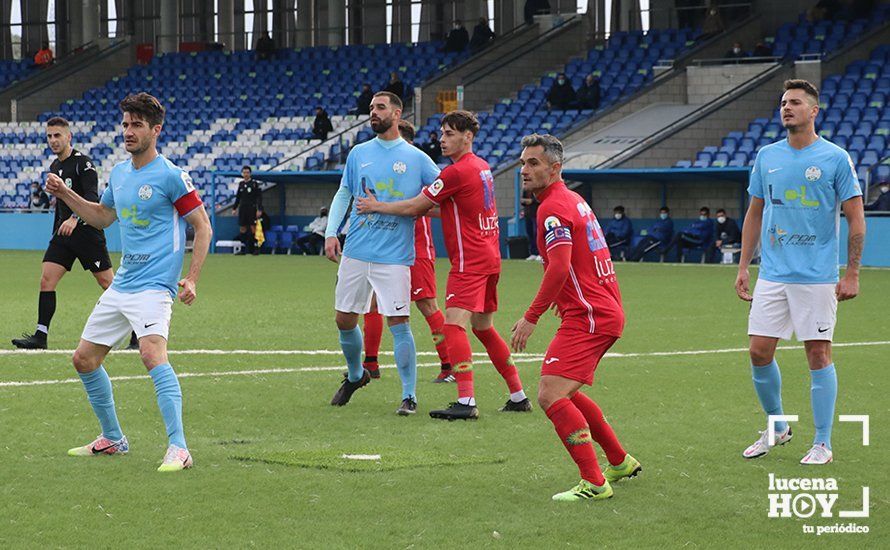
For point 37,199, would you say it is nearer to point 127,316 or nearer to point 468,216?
point 468,216

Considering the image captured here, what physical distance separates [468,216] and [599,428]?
283cm

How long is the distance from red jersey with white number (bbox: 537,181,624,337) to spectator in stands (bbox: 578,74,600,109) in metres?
28.6

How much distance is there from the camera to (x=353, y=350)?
9562 millimetres

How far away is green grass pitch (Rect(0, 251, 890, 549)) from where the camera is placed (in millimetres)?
5848

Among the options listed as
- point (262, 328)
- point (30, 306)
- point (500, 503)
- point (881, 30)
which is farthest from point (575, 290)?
point (881, 30)

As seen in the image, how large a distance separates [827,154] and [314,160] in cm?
3000

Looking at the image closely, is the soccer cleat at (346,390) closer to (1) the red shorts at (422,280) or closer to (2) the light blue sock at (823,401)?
(1) the red shorts at (422,280)

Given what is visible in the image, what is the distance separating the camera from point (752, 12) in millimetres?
38062

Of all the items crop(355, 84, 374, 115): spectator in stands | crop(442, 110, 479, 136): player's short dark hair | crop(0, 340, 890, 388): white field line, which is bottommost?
crop(0, 340, 890, 388): white field line

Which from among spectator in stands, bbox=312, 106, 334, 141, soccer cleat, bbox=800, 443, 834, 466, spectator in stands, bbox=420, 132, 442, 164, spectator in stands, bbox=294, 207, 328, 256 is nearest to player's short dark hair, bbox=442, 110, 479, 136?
soccer cleat, bbox=800, 443, 834, 466

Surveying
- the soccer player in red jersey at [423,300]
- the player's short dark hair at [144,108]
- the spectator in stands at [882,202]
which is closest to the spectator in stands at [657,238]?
the spectator in stands at [882,202]

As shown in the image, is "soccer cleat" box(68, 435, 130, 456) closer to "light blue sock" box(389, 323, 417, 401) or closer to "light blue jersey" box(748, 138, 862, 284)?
"light blue sock" box(389, 323, 417, 401)

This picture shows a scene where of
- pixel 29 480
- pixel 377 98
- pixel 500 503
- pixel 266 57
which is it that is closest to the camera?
pixel 500 503

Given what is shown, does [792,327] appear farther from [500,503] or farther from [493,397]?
[493,397]
